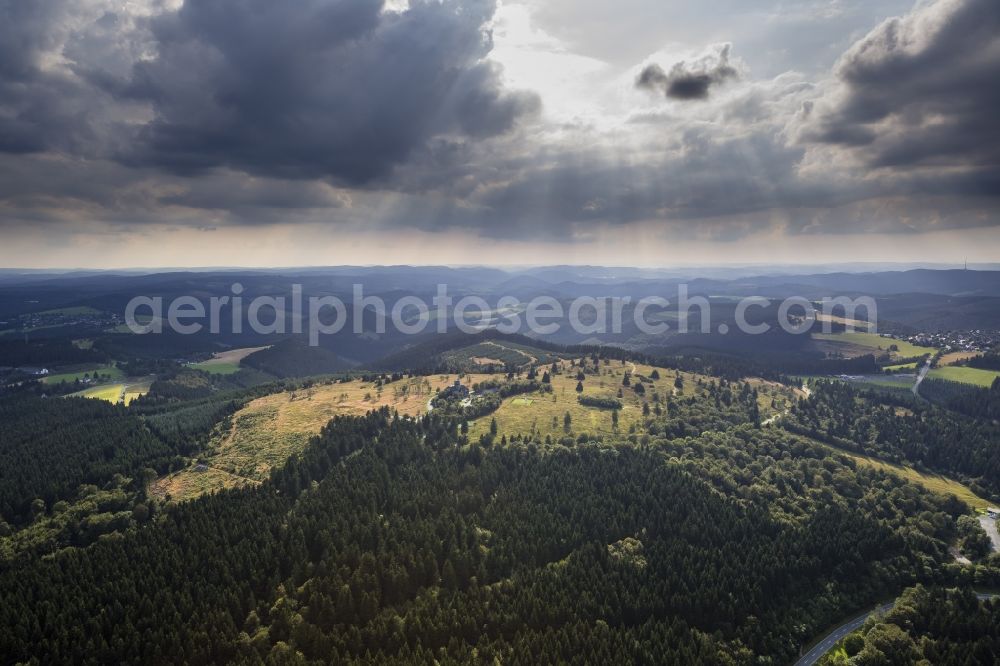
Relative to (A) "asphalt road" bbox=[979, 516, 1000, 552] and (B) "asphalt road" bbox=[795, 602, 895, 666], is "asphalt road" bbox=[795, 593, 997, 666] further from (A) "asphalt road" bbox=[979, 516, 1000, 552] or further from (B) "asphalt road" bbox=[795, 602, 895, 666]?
(A) "asphalt road" bbox=[979, 516, 1000, 552]

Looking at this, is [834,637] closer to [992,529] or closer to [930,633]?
[930,633]

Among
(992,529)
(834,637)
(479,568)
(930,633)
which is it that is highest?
(479,568)

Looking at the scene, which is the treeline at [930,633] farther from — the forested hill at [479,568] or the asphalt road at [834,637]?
the forested hill at [479,568]

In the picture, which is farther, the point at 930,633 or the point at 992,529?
the point at 992,529

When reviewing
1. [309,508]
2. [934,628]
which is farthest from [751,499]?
[309,508]

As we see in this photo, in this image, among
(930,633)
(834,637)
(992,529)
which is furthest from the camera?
(992,529)

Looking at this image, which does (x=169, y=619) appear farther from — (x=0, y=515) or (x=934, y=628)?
(x=934, y=628)

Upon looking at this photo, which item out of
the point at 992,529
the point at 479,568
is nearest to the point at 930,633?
the point at 992,529
